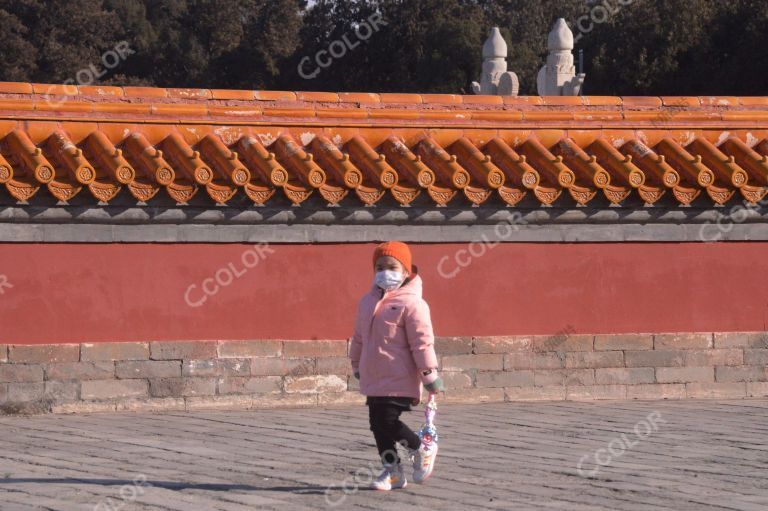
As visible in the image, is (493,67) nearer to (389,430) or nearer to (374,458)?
(374,458)

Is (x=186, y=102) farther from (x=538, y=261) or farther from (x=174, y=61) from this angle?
(x=174, y=61)

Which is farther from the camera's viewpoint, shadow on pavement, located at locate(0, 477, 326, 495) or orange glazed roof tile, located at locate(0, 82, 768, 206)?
orange glazed roof tile, located at locate(0, 82, 768, 206)

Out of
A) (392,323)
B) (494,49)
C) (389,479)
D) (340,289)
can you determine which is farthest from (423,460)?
(494,49)

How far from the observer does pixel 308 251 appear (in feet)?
36.5

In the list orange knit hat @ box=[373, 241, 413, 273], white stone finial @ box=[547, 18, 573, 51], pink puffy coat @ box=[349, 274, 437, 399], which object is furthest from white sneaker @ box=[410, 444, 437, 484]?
white stone finial @ box=[547, 18, 573, 51]

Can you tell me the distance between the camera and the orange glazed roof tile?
418 inches

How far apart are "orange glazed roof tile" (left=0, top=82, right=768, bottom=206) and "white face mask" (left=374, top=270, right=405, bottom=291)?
3.70 m

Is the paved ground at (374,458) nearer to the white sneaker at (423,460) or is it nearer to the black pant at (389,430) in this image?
the white sneaker at (423,460)

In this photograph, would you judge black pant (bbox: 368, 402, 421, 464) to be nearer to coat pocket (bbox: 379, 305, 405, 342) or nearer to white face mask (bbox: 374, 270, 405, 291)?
coat pocket (bbox: 379, 305, 405, 342)

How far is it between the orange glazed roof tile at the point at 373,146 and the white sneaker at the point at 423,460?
13.2 ft

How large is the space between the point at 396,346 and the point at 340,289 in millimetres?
4135

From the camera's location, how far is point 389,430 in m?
7.10

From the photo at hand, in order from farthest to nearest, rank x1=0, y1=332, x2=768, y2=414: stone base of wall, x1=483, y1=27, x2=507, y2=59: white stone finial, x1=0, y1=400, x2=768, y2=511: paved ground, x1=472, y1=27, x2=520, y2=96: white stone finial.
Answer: x1=483, y1=27, x2=507, y2=59: white stone finial, x1=472, y1=27, x2=520, y2=96: white stone finial, x1=0, y1=332, x2=768, y2=414: stone base of wall, x1=0, y1=400, x2=768, y2=511: paved ground

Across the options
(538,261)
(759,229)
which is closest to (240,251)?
(538,261)
